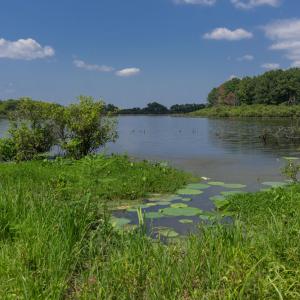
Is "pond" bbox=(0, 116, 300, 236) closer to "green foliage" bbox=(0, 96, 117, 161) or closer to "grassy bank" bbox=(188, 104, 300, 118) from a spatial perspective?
"green foliage" bbox=(0, 96, 117, 161)

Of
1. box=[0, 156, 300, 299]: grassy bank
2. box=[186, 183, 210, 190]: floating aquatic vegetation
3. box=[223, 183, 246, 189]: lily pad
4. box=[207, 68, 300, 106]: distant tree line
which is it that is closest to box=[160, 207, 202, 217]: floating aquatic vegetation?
box=[186, 183, 210, 190]: floating aquatic vegetation

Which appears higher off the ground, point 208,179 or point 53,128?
point 53,128

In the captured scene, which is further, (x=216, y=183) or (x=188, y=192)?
(x=216, y=183)

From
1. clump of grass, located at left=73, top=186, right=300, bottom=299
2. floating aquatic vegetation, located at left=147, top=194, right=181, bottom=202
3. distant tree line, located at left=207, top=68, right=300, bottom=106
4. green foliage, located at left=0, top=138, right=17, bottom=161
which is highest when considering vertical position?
distant tree line, located at left=207, top=68, right=300, bottom=106

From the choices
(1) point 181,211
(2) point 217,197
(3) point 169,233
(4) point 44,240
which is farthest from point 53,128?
(4) point 44,240

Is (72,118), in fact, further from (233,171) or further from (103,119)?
(233,171)

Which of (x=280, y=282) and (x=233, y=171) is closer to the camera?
(x=280, y=282)

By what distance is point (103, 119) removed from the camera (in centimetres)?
1784

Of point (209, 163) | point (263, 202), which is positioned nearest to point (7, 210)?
point (263, 202)

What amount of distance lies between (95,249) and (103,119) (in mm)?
13022

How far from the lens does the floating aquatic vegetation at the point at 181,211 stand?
31.1ft

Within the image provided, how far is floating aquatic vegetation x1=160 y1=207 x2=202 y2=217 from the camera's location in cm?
947

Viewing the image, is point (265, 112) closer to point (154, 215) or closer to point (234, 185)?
point (234, 185)

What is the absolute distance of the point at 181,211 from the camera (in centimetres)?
970
